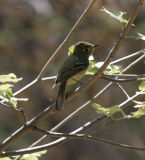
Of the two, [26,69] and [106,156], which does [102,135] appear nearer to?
[106,156]

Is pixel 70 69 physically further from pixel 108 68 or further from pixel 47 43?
pixel 47 43

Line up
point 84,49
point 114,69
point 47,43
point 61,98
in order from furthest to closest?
point 47,43 < point 84,49 < point 61,98 < point 114,69

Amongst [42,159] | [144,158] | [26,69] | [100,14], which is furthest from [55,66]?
[144,158]

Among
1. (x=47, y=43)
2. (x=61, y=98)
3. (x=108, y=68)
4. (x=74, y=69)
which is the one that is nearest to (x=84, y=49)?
(x=74, y=69)

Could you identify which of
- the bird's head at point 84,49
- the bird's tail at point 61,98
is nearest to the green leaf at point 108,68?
the bird's tail at point 61,98

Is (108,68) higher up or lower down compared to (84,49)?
higher up

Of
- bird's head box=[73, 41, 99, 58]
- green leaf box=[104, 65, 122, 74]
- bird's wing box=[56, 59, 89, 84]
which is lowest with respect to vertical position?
bird's wing box=[56, 59, 89, 84]

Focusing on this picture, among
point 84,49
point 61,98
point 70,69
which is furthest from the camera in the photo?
point 84,49

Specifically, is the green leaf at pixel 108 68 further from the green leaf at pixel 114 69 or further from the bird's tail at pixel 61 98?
the bird's tail at pixel 61 98

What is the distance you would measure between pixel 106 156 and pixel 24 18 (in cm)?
384

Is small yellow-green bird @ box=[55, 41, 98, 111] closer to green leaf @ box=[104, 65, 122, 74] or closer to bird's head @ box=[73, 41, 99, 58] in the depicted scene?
bird's head @ box=[73, 41, 99, 58]

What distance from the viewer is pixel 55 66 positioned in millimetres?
8664

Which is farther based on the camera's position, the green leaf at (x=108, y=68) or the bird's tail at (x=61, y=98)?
the bird's tail at (x=61, y=98)

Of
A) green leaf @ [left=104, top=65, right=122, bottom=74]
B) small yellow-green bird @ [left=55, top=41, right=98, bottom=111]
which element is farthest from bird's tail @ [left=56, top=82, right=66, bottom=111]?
green leaf @ [left=104, top=65, right=122, bottom=74]
